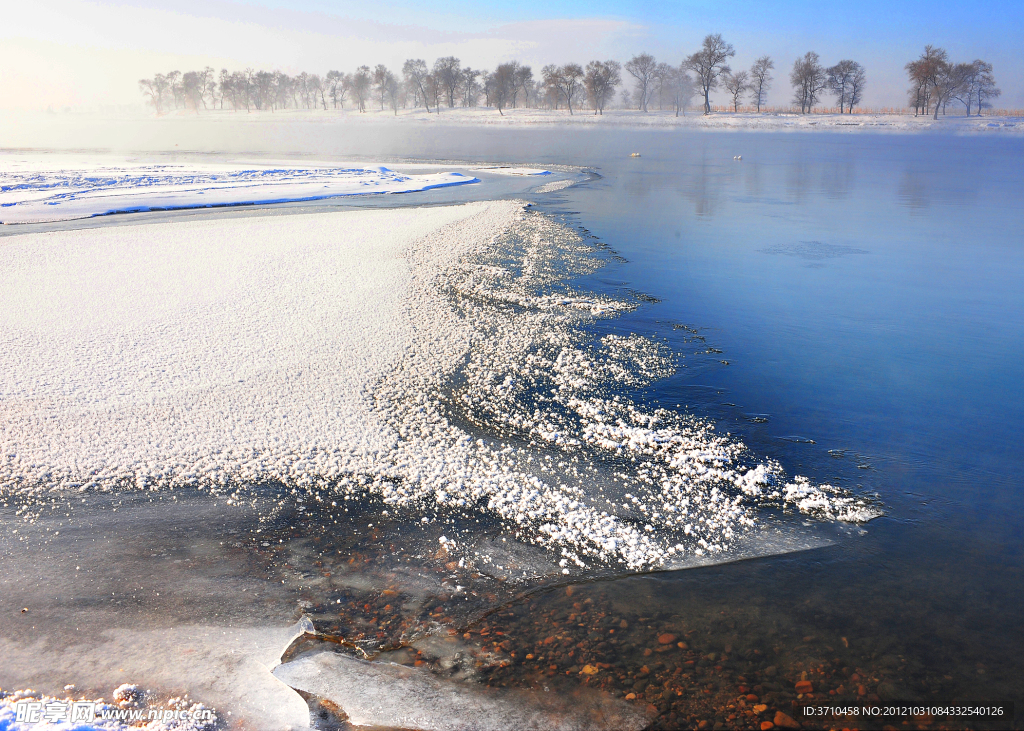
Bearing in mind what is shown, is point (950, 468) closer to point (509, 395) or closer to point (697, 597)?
point (697, 597)

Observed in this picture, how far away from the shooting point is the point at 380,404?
4617mm

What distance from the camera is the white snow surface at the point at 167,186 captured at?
46.3 ft

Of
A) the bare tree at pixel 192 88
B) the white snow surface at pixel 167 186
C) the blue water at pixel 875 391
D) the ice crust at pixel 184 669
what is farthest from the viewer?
the bare tree at pixel 192 88

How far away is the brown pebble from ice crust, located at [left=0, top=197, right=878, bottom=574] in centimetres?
91

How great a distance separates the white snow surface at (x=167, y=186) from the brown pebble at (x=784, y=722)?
1546 centimetres

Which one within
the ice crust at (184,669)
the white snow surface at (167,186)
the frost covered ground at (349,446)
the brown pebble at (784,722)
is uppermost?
the white snow surface at (167,186)

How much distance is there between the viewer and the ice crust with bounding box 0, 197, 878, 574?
141 inches

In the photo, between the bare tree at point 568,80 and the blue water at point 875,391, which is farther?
the bare tree at point 568,80

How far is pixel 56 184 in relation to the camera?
17516 mm

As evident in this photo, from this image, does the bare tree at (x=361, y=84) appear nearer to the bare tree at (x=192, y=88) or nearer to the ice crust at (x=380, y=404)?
the bare tree at (x=192, y=88)

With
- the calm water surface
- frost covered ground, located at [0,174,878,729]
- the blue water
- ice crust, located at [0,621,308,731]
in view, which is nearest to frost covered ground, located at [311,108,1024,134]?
the blue water

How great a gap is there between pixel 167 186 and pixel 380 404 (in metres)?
16.1

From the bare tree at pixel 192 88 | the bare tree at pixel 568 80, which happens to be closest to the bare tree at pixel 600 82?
the bare tree at pixel 568 80

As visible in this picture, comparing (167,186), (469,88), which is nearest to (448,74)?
(469,88)
